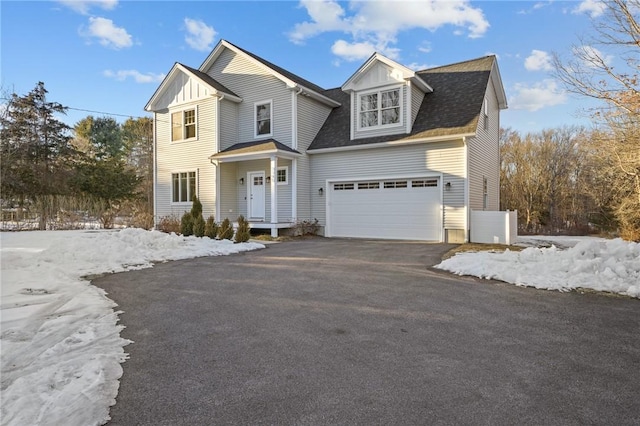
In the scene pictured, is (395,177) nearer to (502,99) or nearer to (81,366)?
(502,99)

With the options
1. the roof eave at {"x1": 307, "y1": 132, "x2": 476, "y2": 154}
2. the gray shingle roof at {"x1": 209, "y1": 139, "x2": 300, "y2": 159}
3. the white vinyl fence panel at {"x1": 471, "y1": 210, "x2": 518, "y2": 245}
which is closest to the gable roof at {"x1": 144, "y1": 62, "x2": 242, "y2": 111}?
the gray shingle roof at {"x1": 209, "y1": 139, "x2": 300, "y2": 159}

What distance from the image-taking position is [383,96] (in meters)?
14.1

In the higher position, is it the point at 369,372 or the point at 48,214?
the point at 48,214

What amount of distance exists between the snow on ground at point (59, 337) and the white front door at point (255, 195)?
7.63m

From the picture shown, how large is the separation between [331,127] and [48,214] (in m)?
→ 12.9

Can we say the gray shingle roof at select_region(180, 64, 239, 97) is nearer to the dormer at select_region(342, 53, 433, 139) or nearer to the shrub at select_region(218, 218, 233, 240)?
the dormer at select_region(342, 53, 433, 139)

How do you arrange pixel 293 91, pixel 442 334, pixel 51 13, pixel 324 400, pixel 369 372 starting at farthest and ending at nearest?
pixel 293 91
pixel 51 13
pixel 442 334
pixel 369 372
pixel 324 400

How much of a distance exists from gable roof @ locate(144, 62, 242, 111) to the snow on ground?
948 centimetres

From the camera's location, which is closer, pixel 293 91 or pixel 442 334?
pixel 442 334

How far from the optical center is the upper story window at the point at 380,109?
45.1ft

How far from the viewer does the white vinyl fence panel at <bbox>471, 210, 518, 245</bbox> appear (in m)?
11.6

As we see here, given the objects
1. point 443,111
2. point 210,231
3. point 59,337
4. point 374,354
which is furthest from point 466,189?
point 59,337

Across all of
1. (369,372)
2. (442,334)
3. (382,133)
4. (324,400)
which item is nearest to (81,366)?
(324,400)

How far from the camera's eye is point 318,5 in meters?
13.6
